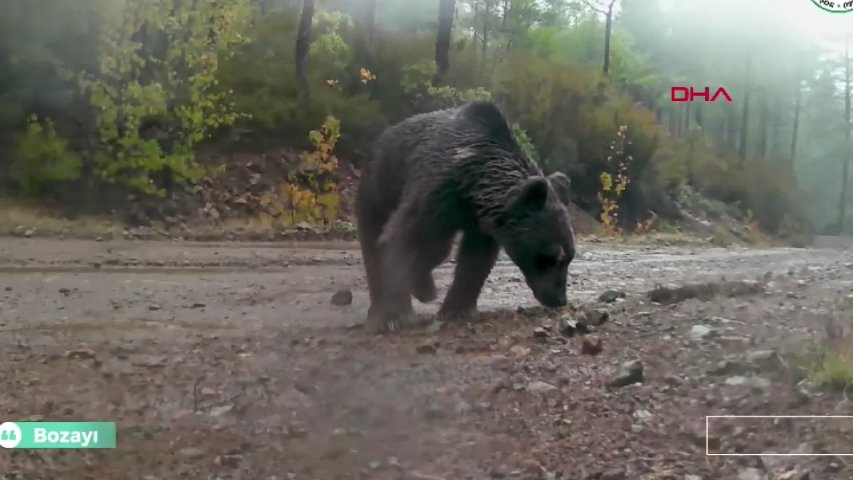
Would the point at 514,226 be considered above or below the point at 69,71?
below

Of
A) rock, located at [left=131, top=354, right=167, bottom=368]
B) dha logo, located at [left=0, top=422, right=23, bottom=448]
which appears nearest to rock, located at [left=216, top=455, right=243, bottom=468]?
rock, located at [left=131, top=354, right=167, bottom=368]

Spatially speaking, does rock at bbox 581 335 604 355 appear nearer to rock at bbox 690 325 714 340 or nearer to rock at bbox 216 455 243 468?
rock at bbox 690 325 714 340

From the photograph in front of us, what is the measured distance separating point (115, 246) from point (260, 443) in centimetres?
55

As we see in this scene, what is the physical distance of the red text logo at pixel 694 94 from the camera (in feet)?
5.44

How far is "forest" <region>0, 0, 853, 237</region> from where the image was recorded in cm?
169

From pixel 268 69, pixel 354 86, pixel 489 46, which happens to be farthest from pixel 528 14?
pixel 268 69

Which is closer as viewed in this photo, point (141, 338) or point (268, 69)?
point (141, 338)

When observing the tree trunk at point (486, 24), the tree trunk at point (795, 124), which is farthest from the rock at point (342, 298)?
the tree trunk at point (795, 124)

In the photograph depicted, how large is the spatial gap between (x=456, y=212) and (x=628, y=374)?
27.2 inches

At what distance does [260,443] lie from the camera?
1417 millimetres

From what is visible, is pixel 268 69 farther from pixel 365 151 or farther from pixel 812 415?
pixel 812 415

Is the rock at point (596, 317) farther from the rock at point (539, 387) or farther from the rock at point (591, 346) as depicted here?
the rock at point (539, 387)

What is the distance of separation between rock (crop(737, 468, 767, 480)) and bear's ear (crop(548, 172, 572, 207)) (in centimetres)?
73

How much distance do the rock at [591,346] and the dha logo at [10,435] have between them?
933 millimetres
